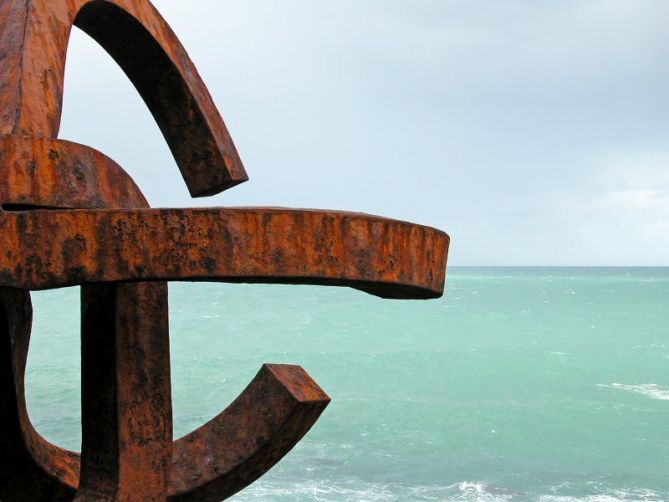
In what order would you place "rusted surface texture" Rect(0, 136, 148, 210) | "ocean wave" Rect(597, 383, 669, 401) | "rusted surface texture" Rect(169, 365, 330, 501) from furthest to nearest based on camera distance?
"ocean wave" Rect(597, 383, 669, 401) < "rusted surface texture" Rect(169, 365, 330, 501) < "rusted surface texture" Rect(0, 136, 148, 210)

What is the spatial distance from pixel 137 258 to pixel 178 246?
0.40ft

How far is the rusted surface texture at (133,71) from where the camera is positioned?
12.3ft

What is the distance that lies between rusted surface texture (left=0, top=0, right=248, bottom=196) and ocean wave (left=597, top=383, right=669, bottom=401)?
74.6 ft

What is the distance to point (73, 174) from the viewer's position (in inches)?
135

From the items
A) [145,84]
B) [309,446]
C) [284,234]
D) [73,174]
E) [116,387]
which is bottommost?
[309,446]

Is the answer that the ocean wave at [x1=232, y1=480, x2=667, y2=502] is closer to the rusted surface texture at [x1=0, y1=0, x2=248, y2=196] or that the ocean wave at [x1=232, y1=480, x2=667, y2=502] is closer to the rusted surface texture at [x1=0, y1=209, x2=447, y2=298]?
the rusted surface texture at [x1=0, y1=0, x2=248, y2=196]

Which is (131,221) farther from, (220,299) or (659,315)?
(220,299)

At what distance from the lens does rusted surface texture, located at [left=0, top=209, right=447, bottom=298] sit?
2902mm

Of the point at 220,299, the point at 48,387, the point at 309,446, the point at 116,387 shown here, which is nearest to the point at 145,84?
the point at 116,387

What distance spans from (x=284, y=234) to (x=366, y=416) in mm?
20090

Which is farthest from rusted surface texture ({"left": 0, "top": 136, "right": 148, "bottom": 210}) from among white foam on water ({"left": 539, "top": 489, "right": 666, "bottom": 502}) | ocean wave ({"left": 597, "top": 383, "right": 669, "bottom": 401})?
ocean wave ({"left": 597, "top": 383, "right": 669, "bottom": 401})

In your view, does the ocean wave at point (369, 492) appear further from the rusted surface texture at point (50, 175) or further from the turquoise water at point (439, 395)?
the rusted surface texture at point (50, 175)

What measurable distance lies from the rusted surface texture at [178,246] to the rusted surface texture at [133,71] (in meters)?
0.81

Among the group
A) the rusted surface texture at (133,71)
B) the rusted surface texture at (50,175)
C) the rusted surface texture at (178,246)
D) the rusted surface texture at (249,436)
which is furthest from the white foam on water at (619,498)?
the rusted surface texture at (178,246)
